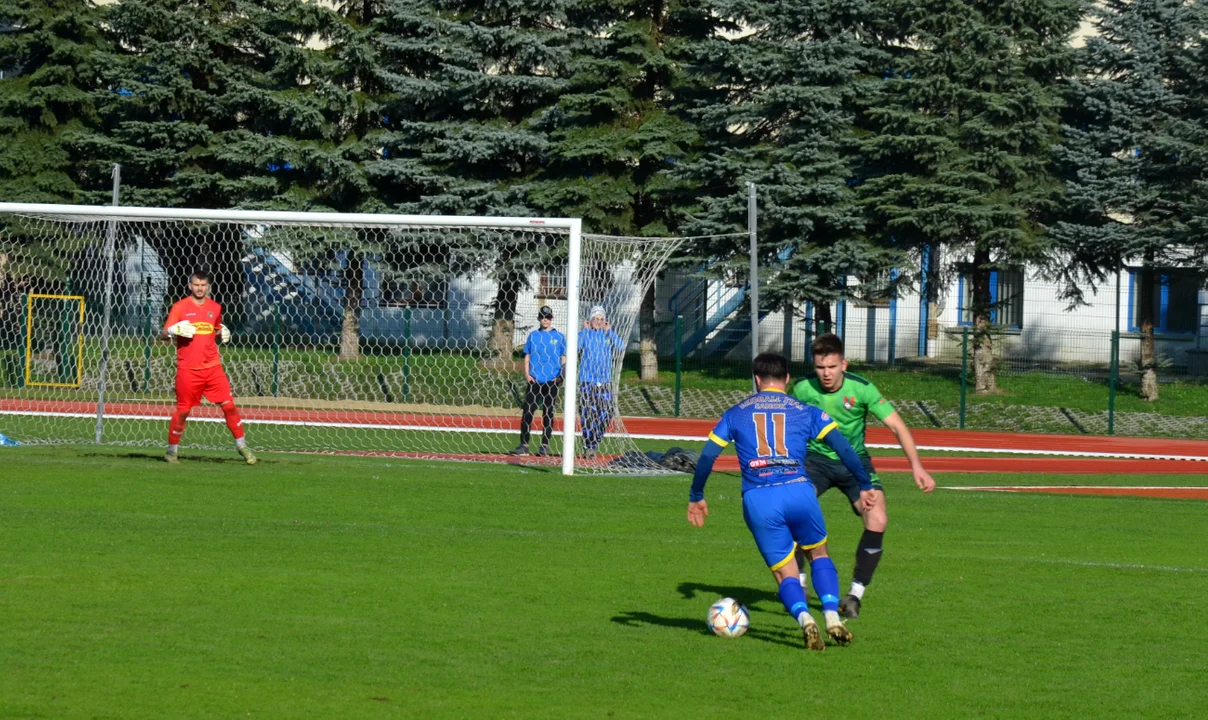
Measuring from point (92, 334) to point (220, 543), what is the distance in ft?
42.9

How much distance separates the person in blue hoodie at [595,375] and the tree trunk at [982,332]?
14760mm

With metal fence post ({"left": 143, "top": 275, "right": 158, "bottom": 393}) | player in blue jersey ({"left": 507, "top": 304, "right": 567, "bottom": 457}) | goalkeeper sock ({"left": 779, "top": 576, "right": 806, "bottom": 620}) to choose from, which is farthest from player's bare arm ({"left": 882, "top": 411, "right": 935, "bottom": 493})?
metal fence post ({"left": 143, "top": 275, "right": 158, "bottom": 393})

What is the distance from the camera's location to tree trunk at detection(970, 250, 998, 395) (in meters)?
29.9

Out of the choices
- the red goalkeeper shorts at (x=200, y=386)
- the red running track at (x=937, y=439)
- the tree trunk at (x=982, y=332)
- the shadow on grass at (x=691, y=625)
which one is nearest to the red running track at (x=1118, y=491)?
the red running track at (x=937, y=439)

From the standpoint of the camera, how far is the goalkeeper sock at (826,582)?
7410 mm

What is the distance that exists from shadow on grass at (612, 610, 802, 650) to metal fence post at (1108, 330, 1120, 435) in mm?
21090

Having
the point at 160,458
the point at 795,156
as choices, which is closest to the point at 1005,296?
the point at 795,156

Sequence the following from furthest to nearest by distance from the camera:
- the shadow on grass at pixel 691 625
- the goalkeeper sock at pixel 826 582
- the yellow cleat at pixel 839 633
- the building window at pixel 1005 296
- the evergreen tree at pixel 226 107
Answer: the building window at pixel 1005 296, the evergreen tree at pixel 226 107, the shadow on grass at pixel 691 625, the goalkeeper sock at pixel 826 582, the yellow cleat at pixel 839 633

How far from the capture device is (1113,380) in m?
27.3

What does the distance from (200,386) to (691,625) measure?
853 centimetres

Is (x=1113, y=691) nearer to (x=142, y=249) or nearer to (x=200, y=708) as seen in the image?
(x=200, y=708)

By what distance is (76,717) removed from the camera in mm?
5664

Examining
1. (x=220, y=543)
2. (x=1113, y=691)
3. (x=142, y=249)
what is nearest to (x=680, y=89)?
(x=142, y=249)

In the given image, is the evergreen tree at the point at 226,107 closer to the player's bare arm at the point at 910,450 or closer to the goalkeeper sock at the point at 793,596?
the player's bare arm at the point at 910,450
